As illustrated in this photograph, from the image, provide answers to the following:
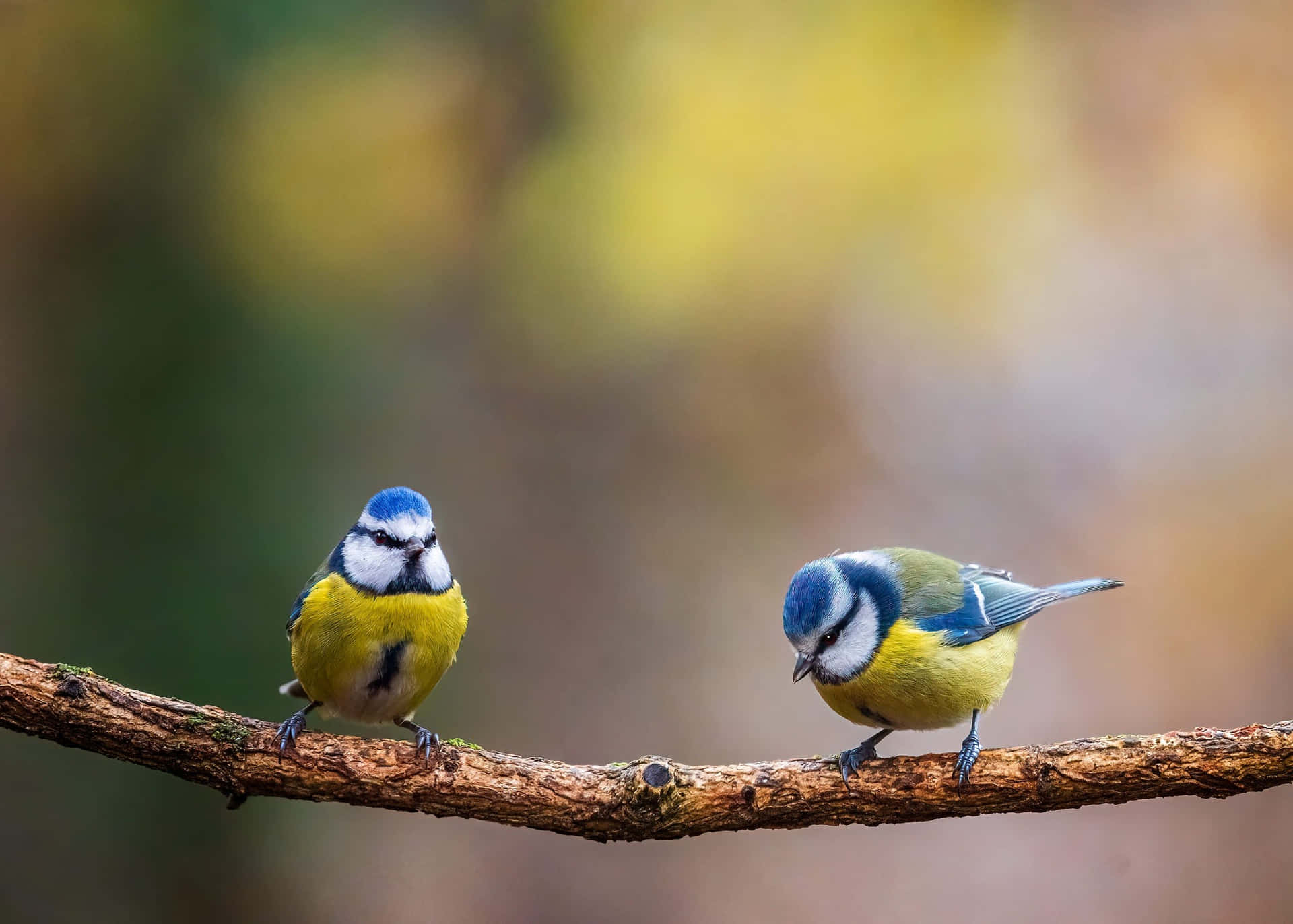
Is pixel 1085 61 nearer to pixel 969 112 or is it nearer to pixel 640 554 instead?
pixel 969 112

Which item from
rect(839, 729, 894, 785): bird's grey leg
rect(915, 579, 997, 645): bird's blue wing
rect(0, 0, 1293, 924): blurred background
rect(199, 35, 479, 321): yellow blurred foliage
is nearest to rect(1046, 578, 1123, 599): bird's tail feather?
rect(915, 579, 997, 645): bird's blue wing

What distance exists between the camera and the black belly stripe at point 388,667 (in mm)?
1692

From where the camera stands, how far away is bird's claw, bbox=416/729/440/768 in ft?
5.22

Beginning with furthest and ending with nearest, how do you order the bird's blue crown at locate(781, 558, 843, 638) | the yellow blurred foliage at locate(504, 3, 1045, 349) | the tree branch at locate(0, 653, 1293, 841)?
the yellow blurred foliage at locate(504, 3, 1045, 349) → the bird's blue crown at locate(781, 558, 843, 638) → the tree branch at locate(0, 653, 1293, 841)

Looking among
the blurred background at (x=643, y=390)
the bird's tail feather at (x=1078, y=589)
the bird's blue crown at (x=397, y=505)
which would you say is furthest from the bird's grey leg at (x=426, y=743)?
the bird's tail feather at (x=1078, y=589)

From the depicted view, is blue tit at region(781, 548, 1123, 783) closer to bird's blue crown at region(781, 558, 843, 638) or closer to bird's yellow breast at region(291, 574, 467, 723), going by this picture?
bird's blue crown at region(781, 558, 843, 638)

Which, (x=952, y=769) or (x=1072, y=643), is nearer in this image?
(x=952, y=769)

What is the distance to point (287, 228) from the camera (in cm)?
273

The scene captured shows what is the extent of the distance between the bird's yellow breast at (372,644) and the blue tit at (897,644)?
0.58m

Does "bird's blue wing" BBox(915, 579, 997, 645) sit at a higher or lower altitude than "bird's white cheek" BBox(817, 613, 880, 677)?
higher

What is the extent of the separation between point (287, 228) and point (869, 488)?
1.70 meters

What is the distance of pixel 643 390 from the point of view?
114 inches

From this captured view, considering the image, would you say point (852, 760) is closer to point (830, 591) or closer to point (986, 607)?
point (830, 591)

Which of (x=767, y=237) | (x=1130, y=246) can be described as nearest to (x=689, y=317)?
(x=767, y=237)
